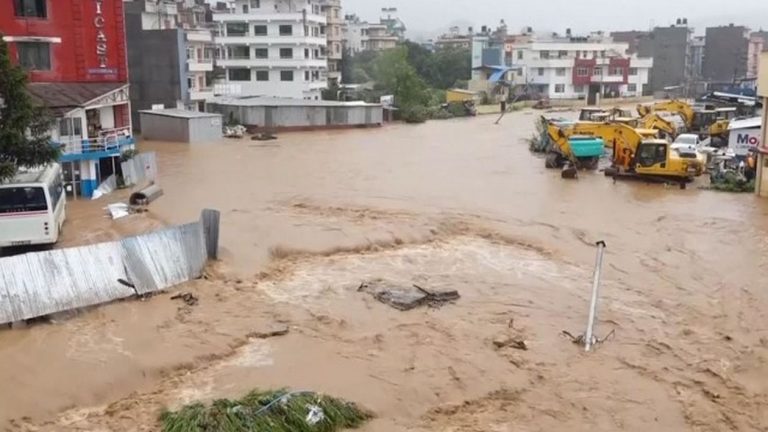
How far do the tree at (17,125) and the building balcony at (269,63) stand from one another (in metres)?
39.4

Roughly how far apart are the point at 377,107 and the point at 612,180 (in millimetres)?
24377

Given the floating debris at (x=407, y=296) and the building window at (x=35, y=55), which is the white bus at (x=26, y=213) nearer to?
the floating debris at (x=407, y=296)

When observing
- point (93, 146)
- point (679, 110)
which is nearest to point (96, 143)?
point (93, 146)

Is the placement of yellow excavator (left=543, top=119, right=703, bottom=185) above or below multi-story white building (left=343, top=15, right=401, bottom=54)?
below

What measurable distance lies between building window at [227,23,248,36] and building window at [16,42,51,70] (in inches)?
1167

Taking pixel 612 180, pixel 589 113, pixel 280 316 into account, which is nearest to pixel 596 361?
pixel 280 316

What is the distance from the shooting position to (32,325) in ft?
41.6

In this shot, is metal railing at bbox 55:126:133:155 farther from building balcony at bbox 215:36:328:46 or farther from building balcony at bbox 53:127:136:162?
building balcony at bbox 215:36:328:46

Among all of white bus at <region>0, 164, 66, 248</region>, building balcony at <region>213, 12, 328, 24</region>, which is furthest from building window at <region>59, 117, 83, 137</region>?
building balcony at <region>213, 12, 328, 24</region>

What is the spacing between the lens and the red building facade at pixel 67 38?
2775cm

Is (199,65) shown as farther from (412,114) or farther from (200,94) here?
(412,114)

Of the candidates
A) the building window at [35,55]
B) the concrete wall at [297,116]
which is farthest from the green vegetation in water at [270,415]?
the concrete wall at [297,116]

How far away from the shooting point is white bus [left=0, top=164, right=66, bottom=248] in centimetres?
1554

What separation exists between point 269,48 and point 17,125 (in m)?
40.6
